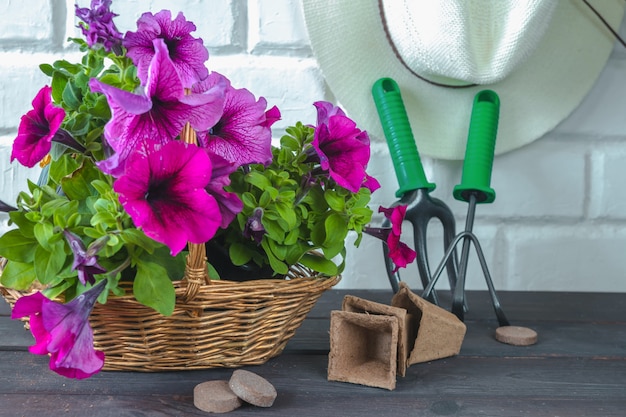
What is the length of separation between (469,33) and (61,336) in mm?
602

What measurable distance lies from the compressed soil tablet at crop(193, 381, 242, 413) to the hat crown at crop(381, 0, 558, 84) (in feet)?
1.72

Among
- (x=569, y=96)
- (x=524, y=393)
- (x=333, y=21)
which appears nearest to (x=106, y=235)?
(x=524, y=393)

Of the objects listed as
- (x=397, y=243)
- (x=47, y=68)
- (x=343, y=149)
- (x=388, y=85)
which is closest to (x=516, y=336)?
(x=397, y=243)

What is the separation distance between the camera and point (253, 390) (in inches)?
19.9

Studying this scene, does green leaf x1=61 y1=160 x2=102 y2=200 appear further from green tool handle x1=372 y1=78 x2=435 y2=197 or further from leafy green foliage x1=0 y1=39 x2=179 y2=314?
green tool handle x1=372 y1=78 x2=435 y2=197

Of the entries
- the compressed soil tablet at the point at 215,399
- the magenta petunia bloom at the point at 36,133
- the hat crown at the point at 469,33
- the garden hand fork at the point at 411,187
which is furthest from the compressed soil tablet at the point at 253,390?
the hat crown at the point at 469,33

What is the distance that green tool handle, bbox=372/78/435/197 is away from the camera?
2.95ft

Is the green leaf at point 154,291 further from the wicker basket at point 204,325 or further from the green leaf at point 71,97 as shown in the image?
the green leaf at point 71,97

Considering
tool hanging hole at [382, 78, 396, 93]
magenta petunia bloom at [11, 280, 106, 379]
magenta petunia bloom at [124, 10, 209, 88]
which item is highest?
tool hanging hole at [382, 78, 396, 93]

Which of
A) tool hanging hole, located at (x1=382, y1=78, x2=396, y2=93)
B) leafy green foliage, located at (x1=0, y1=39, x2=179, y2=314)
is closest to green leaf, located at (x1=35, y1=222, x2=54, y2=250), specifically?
leafy green foliage, located at (x1=0, y1=39, x2=179, y2=314)

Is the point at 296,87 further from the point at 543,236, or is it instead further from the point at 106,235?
the point at 106,235

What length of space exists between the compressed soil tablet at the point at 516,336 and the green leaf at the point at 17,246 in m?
0.46

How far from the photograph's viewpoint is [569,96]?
992mm

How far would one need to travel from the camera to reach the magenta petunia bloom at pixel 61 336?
458 mm
